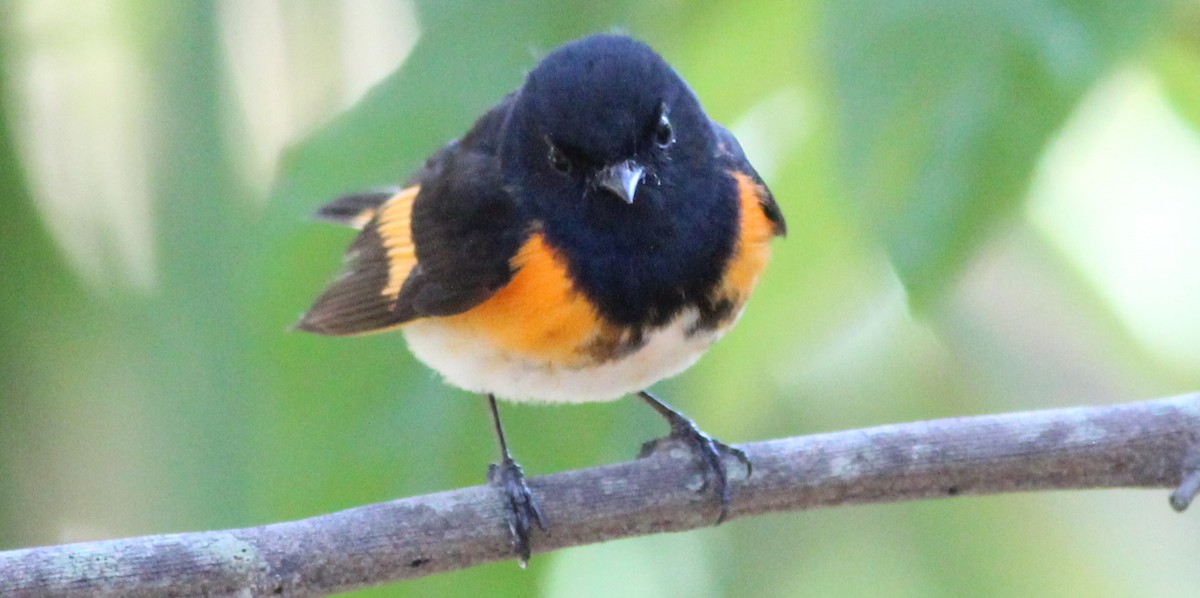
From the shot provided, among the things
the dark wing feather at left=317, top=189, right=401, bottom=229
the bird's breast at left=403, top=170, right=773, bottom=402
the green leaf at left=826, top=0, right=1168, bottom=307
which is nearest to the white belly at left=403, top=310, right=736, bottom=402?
the bird's breast at left=403, top=170, right=773, bottom=402

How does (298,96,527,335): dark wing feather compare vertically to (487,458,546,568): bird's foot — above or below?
above

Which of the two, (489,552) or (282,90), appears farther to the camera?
Result: (282,90)

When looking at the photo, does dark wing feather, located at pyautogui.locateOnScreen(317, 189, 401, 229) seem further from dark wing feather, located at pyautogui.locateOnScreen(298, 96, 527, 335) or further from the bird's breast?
the bird's breast

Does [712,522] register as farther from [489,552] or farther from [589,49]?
[589,49]

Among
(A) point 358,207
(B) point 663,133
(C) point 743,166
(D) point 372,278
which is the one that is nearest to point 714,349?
(C) point 743,166

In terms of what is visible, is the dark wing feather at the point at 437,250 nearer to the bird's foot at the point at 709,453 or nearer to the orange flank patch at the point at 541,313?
the orange flank patch at the point at 541,313

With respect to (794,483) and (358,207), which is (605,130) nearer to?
(794,483)

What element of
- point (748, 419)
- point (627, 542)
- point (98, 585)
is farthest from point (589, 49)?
point (627, 542)
